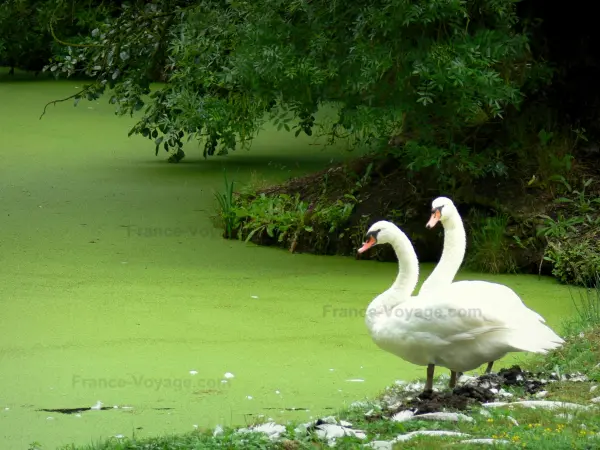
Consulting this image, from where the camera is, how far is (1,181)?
9992 mm

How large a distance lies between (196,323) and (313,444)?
8.03 ft

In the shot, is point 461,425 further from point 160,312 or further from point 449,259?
point 160,312

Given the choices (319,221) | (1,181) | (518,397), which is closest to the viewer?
(518,397)

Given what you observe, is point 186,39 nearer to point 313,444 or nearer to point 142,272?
point 142,272

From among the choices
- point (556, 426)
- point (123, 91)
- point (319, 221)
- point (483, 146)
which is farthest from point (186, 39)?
point (556, 426)

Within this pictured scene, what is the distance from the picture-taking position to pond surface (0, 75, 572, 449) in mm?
5039

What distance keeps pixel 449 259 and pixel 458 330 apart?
2.34 feet

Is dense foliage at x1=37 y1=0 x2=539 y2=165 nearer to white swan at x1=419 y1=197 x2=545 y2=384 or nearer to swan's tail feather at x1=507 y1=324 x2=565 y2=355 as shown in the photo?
white swan at x1=419 y1=197 x2=545 y2=384

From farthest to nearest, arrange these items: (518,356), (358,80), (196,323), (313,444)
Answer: (358,80)
(196,323)
(518,356)
(313,444)

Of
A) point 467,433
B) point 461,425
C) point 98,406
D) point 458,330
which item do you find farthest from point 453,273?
point 98,406

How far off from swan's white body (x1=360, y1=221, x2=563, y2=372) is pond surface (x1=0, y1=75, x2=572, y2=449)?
443 mm

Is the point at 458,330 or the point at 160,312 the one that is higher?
the point at 458,330

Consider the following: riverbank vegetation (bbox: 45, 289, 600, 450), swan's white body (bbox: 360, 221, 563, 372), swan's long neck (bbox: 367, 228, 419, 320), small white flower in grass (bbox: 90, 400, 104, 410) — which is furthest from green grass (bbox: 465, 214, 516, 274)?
small white flower in grass (bbox: 90, 400, 104, 410)

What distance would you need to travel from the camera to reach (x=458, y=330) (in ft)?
15.6
